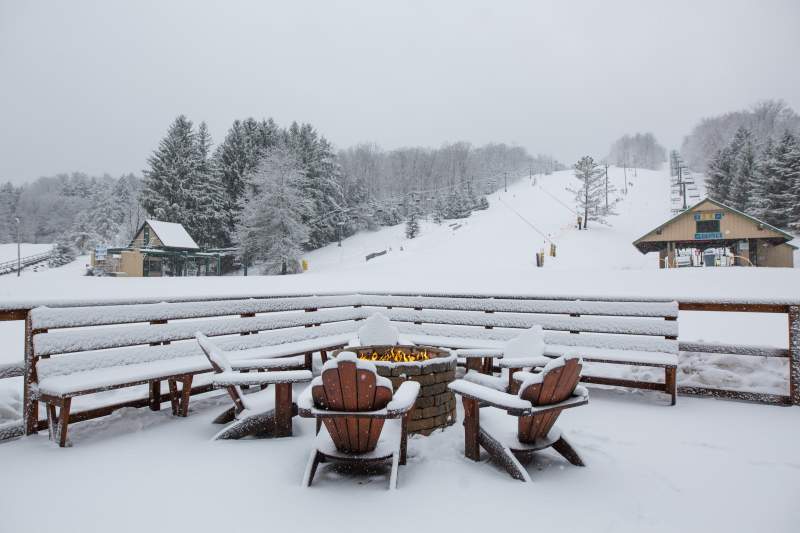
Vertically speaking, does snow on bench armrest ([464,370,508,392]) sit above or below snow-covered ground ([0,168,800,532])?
above

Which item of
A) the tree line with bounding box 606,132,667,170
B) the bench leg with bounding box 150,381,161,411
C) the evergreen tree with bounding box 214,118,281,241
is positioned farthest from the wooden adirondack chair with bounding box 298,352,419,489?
the tree line with bounding box 606,132,667,170

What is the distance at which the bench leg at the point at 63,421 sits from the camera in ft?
12.9

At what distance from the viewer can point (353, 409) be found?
3.03 metres

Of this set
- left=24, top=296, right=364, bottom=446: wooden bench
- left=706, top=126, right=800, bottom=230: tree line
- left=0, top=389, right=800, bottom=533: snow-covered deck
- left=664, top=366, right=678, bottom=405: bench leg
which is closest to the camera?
left=0, top=389, right=800, bottom=533: snow-covered deck

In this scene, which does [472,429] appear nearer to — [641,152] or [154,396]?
[154,396]

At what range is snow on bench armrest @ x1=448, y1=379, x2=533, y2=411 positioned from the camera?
3047mm

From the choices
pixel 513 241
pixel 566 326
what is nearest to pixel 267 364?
pixel 566 326

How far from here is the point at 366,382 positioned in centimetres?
295

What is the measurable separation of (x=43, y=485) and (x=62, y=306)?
6.62 feet

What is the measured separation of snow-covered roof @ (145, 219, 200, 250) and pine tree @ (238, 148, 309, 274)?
4197 millimetres

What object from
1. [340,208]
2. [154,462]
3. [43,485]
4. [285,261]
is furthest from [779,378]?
[340,208]

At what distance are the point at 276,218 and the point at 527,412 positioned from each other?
31927 mm

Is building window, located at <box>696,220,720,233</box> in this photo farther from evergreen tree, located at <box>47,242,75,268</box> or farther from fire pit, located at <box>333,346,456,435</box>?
evergreen tree, located at <box>47,242,75,268</box>

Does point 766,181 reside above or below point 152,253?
above
